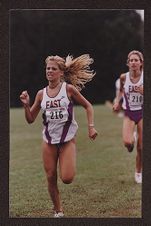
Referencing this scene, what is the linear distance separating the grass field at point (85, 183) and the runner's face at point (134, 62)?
2.01 feet

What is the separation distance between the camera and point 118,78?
8.59 m

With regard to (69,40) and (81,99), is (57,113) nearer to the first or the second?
(81,99)

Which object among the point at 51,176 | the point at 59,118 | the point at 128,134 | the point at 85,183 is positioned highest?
the point at 59,118

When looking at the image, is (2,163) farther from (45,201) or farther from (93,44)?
(93,44)

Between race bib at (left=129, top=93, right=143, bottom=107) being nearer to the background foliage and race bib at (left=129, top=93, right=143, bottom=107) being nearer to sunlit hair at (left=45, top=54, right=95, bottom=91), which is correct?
the background foliage

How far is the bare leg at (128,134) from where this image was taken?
8.78m

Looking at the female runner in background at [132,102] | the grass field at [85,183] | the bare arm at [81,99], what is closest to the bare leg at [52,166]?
the grass field at [85,183]

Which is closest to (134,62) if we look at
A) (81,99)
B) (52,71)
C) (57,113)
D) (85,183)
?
(81,99)

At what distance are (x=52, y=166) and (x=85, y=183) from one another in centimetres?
160

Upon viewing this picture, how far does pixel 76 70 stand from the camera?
304 inches

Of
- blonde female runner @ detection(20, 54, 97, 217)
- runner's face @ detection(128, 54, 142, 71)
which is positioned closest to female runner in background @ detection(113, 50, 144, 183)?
runner's face @ detection(128, 54, 142, 71)
